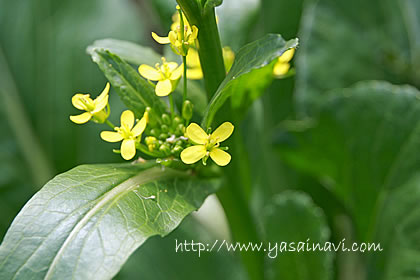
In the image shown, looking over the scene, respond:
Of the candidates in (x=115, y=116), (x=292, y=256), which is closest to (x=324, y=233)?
(x=292, y=256)

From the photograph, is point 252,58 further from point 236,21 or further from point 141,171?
point 236,21

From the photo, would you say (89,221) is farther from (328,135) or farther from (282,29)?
(282,29)

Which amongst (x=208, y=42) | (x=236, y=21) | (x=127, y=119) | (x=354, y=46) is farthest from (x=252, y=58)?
(x=354, y=46)

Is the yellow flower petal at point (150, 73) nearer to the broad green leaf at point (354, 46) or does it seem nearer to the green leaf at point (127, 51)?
the green leaf at point (127, 51)

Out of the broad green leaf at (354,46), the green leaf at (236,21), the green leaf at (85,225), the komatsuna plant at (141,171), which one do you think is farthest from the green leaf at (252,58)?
the broad green leaf at (354,46)

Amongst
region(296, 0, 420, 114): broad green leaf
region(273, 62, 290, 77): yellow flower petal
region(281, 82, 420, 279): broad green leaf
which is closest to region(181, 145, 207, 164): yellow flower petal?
region(273, 62, 290, 77): yellow flower petal
